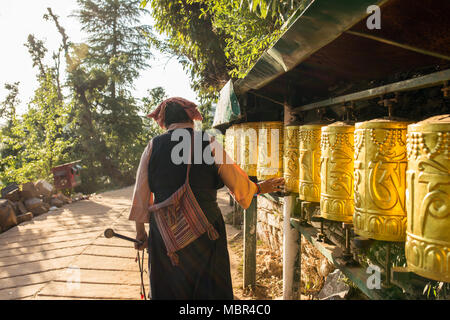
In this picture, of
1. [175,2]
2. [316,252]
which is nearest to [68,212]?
[175,2]

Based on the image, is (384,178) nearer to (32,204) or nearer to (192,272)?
(192,272)

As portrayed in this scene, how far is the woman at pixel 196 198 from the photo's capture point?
2113mm

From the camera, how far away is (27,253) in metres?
5.29

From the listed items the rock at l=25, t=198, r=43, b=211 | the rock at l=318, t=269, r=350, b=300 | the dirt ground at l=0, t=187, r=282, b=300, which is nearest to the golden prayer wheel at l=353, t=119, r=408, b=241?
the rock at l=318, t=269, r=350, b=300

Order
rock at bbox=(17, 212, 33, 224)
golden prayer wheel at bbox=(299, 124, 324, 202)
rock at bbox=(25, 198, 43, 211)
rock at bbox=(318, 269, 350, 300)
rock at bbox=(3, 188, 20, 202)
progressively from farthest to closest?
rock at bbox=(25, 198, 43, 211) < rock at bbox=(3, 188, 20, 202) < rock at bbox=(17, 212, 33, 224) < rock at bbox=(318, 269, 350, 300) < golden prayer wheel at bbox=(299, 124, 324, 202)

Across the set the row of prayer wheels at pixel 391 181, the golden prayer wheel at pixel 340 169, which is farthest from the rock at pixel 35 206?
the golden prayer wheel at pixel 340 169

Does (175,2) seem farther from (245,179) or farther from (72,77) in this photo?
A: (72,77)

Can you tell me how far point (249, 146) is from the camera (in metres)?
2.82

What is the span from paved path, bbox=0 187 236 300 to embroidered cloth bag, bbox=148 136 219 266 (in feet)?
6.85

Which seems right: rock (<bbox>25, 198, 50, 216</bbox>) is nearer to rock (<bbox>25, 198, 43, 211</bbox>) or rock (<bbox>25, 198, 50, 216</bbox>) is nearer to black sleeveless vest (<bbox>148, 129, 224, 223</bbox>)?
rock (<bbox>25, 198, 43, 211</bbox>)

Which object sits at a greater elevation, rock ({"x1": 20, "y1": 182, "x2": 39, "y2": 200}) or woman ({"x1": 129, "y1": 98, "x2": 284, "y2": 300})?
woman ({"x1": 129, "y1": 98, "x2": 284, "y2": 300})

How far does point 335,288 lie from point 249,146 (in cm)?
179

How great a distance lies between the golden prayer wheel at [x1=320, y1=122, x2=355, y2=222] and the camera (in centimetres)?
145

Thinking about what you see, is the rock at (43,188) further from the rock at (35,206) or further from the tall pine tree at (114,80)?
the tall pine tree at (114,80)
